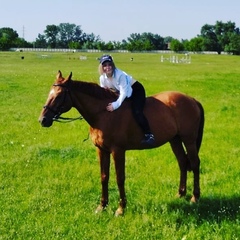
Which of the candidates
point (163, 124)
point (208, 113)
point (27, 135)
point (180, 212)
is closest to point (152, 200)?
point (180, 212)

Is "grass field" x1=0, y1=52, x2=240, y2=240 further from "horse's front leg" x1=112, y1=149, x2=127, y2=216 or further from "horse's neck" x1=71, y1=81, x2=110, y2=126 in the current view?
"horse's neck" x1=71, y1=81, x2=110, y2=126

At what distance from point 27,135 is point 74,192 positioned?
553 cm

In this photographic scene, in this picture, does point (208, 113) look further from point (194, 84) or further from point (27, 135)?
point (194, 84)

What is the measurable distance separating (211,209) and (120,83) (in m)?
2.67

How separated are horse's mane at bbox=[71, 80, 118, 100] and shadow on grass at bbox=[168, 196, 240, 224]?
7.31ft

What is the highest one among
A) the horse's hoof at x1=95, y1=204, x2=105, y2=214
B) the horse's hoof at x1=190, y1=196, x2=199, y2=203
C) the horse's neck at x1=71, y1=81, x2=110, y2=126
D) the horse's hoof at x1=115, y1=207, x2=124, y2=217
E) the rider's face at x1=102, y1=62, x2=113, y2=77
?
the rider's face at x1=102, y1=62, x2=113, y2=77

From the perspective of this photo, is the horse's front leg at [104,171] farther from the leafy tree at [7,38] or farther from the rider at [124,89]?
the leafy tree at [7,38]

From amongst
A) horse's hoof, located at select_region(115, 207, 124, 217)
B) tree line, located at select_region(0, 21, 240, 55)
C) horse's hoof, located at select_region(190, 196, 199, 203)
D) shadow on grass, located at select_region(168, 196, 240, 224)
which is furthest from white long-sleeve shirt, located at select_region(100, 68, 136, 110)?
tree line, located at select_region(0, 21, 240, 55)

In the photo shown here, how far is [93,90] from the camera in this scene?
6.88 metres

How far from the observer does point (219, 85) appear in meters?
26.4

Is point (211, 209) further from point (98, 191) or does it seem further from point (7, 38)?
point (7, 38)

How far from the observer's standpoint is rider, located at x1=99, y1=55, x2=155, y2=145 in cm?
680

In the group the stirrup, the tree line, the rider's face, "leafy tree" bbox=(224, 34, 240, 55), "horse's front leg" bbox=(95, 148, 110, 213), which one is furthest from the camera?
the tree line

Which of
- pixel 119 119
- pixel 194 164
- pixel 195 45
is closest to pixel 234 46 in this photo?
pixel 195 45
